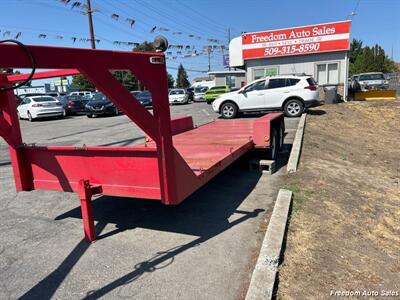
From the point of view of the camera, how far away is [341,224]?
5.15 metres

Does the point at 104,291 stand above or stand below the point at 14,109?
below

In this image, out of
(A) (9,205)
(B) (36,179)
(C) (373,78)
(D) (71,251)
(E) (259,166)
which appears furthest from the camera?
(C) (373,78)

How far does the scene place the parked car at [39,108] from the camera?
2180cm

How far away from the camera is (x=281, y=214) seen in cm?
484

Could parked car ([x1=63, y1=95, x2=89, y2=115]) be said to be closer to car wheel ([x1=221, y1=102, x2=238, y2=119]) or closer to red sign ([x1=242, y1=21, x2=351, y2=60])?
red sign ([x1=242, y1=21, x2=351, y2=60])

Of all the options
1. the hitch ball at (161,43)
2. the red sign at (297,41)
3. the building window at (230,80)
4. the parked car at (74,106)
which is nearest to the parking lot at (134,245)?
the hitch ball at (161,43)

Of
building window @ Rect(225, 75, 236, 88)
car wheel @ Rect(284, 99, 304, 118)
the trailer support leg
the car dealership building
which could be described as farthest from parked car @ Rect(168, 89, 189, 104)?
the trailer support leg

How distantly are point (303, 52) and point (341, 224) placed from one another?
19329mm

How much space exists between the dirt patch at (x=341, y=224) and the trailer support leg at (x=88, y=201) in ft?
6.90

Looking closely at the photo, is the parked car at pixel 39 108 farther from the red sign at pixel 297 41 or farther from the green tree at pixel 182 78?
the green tree at pixel 182 78

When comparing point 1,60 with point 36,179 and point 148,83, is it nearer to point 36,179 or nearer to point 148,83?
point 148,83

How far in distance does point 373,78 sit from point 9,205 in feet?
94.5

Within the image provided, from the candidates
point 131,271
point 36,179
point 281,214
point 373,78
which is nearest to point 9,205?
point 36,179

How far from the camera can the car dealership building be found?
2173 centimetres
